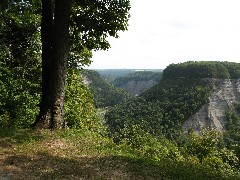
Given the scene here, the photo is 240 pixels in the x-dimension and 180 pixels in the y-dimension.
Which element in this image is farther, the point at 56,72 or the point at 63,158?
the point at 56,72

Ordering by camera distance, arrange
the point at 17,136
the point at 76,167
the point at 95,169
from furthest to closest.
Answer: the point at 17,136 < the point at 76,167 < the point at 95,169

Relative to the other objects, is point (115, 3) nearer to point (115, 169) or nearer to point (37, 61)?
point (115, 169)

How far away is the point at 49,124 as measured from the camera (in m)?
17.9

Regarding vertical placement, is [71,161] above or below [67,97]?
below

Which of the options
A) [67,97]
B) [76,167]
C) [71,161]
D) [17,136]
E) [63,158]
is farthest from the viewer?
[67,97]

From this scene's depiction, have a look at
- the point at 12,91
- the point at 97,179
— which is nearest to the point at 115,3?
the point at 97,179

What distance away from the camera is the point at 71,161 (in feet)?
43.2

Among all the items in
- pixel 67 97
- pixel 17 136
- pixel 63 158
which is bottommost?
pixel 63 158

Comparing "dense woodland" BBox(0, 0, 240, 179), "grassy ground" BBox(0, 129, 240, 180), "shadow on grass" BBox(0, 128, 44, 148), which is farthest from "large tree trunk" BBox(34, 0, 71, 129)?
"grassy ground" BBox(0, 129, 240, 180)

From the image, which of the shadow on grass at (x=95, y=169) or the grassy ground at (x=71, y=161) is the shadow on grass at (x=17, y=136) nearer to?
the grassy ground at (x=71, y=161)

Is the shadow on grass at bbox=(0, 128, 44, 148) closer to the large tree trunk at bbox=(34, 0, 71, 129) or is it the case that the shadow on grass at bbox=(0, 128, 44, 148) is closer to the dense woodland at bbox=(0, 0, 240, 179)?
the dense woodland at bbox=(0, 0, 240, 179)

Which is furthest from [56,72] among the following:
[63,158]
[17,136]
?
[63,158]

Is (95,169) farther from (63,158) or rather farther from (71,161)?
(63,158)

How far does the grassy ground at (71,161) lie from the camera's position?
11.5 meters
